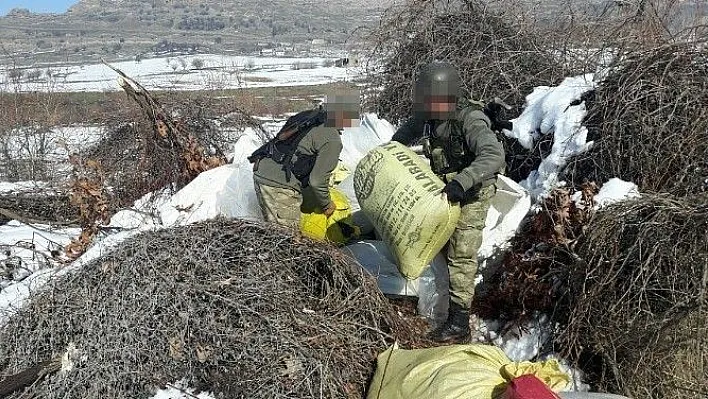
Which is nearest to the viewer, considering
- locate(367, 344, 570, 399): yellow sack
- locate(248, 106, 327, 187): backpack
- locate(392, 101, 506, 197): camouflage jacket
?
locate(367, 344, 570, 399): yellow sack

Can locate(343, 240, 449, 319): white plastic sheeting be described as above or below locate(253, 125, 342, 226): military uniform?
below

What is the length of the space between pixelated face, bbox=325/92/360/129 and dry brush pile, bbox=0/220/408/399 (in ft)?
3.51

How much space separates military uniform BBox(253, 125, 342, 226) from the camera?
160 inches

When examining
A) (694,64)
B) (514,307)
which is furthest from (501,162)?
(694,64)

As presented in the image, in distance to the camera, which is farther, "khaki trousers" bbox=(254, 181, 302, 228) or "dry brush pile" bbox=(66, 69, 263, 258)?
"dry brush pile" bbox=(66, 69, 263, 258)

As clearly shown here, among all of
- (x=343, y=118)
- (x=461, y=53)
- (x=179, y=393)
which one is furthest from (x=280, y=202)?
(x=461, y=53)

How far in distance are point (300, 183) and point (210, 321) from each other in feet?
5.29

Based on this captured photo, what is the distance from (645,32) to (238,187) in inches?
137

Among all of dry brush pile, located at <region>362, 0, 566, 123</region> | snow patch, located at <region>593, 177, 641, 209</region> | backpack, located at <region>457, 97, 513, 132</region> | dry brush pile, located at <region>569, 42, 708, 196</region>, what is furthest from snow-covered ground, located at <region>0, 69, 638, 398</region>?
dry brush pile, located at <region>362, 0, 566, 123</region>

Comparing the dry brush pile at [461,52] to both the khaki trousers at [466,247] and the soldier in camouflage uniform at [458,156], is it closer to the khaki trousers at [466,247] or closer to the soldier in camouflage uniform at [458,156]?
the soldier in camouflage uniform at [458,156]

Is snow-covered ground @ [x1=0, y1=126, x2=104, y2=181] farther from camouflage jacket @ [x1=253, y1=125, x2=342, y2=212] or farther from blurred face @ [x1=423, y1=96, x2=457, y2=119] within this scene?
blurred face @ [x1=423, y1=96, x2=457, y2=119]

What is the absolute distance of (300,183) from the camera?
168 inches

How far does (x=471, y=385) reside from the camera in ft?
8.11

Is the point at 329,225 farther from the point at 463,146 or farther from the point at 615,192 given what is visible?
the point at 615,192
